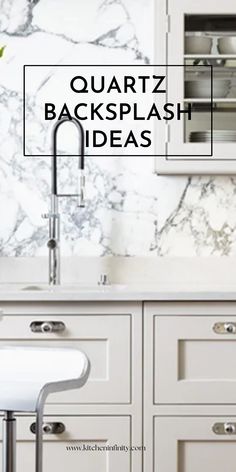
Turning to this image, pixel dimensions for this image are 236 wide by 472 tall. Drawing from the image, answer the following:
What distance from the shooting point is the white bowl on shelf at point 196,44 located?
11.1 feet

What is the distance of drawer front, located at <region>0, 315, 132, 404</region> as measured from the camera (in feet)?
9.80

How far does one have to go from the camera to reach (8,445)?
6.77ft

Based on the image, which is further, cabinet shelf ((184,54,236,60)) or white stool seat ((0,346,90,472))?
cabinet shelf ((184,54,236,60))

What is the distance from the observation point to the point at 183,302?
9.84 feet

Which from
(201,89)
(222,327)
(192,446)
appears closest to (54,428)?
(192,446)

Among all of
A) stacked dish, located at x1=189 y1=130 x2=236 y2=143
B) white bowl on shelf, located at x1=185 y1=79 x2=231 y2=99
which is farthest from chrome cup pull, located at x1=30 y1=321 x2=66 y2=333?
white bowl on shelf, located at x1=185 y1=79 x2=231 y2=99

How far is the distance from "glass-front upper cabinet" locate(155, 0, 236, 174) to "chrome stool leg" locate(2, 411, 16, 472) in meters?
1.53

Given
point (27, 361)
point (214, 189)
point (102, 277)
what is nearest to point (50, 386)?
point (27, 361)

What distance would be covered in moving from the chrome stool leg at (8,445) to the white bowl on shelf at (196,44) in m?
1.79

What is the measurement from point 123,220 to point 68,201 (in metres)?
0.23

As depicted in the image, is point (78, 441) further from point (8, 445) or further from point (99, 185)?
point (99, 185)

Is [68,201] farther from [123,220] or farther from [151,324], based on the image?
[151,324]

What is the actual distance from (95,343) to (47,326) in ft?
0.55

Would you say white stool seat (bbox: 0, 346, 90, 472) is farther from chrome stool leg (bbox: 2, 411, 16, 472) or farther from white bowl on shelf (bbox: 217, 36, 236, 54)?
white bowl on shelf (bbox: 217, 36, 236, 54)
